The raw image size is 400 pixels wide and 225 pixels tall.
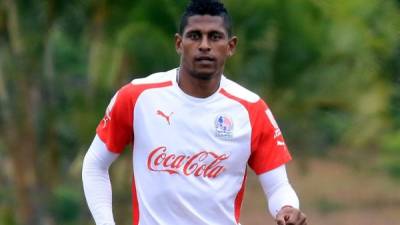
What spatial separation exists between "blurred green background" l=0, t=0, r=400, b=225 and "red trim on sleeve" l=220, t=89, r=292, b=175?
354 inches

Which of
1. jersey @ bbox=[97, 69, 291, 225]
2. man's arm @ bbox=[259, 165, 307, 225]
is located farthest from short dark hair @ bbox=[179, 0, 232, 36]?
man's arm @ bbox=[259, 165, 307, 225]

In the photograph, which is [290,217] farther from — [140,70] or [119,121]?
[140,70]

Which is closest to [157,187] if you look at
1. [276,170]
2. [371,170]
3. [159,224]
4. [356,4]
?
[159,224]

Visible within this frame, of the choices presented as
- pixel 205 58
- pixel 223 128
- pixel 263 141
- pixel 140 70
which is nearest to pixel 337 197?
pixel 140 70

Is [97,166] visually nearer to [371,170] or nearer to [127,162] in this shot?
[127,162]

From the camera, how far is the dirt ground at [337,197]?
89.2ft

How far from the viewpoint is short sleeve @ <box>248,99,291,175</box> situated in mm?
5164

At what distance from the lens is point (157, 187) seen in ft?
16.6

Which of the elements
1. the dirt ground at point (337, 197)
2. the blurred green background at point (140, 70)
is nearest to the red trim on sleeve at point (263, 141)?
the blurred green background at point (140, 70)

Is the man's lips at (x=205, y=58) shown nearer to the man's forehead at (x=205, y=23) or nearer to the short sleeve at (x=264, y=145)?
the man's forehead at (x=205, y=23)

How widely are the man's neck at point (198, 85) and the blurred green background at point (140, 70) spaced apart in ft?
29.8

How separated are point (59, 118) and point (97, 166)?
14343 millimetres

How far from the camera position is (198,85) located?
5.12 metres

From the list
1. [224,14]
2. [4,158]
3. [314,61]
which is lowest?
[4,158]
